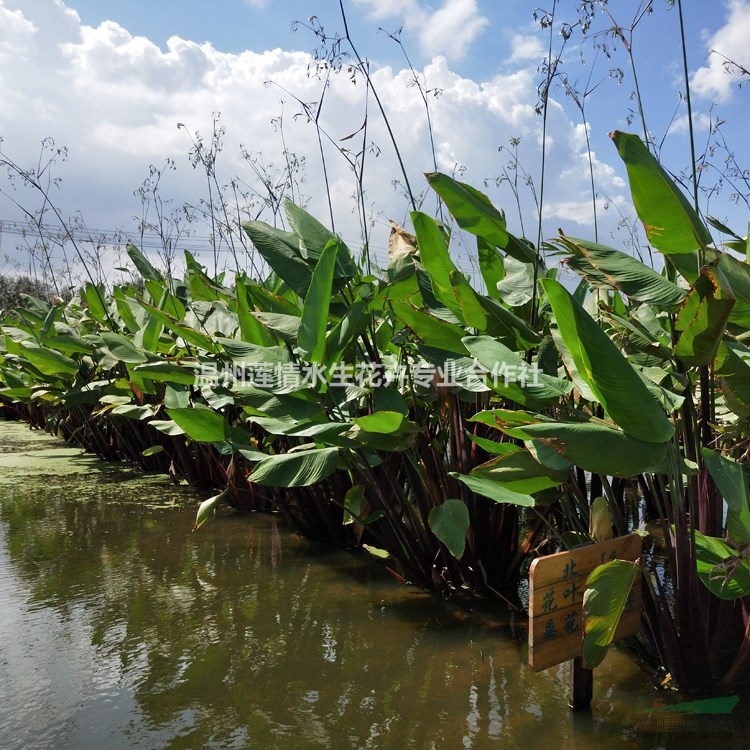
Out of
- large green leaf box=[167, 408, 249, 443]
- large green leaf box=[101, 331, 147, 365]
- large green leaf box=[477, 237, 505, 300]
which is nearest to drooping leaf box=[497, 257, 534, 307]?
large green leaf box=[477, 237, 505, 300]

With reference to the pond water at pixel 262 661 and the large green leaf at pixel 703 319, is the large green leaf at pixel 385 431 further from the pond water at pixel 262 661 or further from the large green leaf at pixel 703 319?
the large green leaf at pixel 703 319

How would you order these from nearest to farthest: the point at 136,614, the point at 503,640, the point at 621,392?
the point at 621,392
the point at 503,640
the point at 136,614

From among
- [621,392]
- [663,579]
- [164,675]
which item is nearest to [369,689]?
[164,675]

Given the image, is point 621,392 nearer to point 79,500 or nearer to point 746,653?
point 746,653

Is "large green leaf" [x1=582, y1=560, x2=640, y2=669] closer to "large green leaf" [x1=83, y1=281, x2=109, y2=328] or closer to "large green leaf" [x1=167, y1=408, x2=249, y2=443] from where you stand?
"large green leaf" [x1=167, y1=408, x2=249, y2=443]

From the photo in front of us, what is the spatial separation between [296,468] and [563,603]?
29.5 inches

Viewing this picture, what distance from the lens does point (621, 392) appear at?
108 centimetres

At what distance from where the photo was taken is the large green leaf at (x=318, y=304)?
1.62 meters

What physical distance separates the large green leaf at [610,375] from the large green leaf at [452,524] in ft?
1.94

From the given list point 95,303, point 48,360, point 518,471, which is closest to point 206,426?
point 518,471

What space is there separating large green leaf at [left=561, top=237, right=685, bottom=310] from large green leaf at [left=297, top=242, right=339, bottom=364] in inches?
20.3

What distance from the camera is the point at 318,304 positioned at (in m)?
1.64

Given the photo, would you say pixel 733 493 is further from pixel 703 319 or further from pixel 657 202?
pixel 657 202

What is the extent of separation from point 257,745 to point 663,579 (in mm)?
1244
